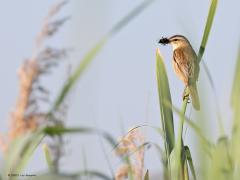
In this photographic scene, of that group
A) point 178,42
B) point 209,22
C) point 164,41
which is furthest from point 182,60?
point 209,22

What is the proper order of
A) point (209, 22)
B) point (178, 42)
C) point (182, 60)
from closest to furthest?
point (209, 22), point (182, 60), point (178, 42)

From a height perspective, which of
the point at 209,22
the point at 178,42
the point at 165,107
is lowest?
the point at 165,107

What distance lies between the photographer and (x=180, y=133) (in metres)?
2.69

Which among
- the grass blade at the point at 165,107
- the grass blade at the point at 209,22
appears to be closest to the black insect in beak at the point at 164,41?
the grass blade at the point at 165,107

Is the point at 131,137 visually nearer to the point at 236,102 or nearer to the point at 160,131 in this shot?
the point at 160,131

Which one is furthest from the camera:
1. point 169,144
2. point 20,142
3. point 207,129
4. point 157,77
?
point 157,77

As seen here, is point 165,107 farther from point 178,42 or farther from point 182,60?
point 178,42

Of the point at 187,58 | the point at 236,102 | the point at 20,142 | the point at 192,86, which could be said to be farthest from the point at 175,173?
the point at 187,58

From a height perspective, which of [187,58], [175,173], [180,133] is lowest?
[175,173]

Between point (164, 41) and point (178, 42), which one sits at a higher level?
point (178, 42)

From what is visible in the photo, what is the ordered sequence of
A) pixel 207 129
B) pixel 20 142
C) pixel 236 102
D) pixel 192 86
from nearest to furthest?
pixel 20 142 → pixel 207 129 → pixel 236 102 → pixel 192 86

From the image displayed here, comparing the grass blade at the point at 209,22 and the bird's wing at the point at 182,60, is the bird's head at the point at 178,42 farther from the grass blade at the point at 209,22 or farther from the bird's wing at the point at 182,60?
the grass blade at the point at 209,22

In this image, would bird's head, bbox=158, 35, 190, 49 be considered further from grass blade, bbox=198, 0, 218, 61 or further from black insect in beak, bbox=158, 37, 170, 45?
grass blade, bbox=198, 0, 218, 61

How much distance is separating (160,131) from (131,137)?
45 centimetres
